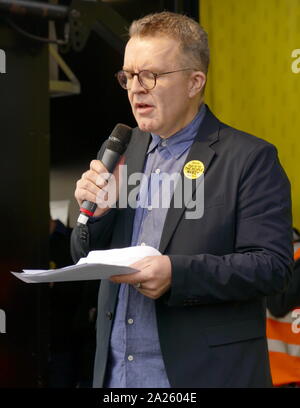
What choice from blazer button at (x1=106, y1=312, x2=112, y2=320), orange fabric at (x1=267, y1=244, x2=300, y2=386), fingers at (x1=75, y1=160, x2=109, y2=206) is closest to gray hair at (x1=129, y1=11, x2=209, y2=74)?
fingers at (x1=75, y1=160, x2=109, y2=206)

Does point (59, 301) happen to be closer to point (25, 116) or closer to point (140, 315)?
point (25, 116)

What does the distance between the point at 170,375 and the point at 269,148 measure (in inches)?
25.8

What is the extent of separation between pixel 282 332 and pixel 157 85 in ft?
6.15

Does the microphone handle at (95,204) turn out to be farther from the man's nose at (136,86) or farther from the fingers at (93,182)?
the man's nose at (136,86)

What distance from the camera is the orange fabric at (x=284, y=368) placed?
346 cm

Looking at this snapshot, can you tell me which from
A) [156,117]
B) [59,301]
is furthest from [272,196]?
[59,301]

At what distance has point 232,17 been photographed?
3949 mm

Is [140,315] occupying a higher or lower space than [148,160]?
lower

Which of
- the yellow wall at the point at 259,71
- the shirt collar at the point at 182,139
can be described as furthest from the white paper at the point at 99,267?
the yellow wall at the point at 259,71

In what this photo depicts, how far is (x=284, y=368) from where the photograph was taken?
3.50 meters

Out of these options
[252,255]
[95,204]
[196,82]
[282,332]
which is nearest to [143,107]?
[196,82]

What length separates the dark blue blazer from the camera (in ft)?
6.11

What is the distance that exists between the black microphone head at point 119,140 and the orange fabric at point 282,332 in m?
1.72
